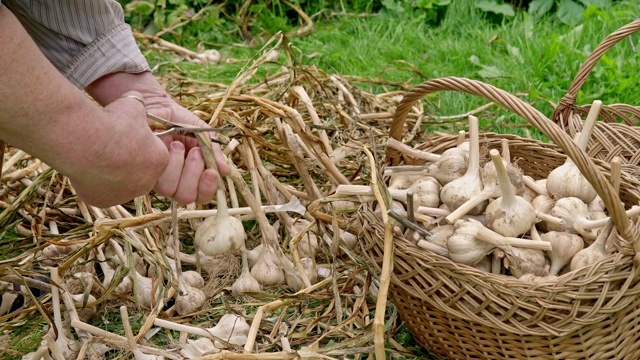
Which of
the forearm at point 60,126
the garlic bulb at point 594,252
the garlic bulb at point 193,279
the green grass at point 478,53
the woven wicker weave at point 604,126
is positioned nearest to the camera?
the forearm at point 60,126

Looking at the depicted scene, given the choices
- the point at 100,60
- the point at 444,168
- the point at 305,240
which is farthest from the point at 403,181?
the point at 100,60

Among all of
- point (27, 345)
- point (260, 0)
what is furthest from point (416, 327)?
point (260, 0)

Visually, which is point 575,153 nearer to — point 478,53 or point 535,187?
point 535,187

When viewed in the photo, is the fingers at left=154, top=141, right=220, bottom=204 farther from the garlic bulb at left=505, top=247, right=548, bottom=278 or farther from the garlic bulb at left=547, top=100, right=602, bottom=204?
the garlic bulb at left=547, top=100, right=602, bottom=204

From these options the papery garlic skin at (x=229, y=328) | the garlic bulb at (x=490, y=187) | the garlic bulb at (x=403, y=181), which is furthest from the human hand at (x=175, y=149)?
the garlic bulb at (x=490, y=187)

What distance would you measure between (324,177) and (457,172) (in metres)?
0.53

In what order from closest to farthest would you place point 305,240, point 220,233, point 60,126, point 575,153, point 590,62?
point 60,126
point 575,153
point 220,233
point 305,240
point 590,62

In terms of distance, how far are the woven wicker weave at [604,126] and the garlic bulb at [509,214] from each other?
0.60 m

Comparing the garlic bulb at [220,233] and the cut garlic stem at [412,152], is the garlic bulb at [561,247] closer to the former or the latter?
the cut garlic stem at [412,152]

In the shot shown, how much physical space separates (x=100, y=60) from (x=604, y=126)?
50.6 inches

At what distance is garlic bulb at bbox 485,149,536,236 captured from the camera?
1366 mm

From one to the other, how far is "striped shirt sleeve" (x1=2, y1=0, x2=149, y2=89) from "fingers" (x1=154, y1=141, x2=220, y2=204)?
0.83 ft

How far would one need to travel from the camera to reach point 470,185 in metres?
1.44

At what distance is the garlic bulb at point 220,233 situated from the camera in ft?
4.96
